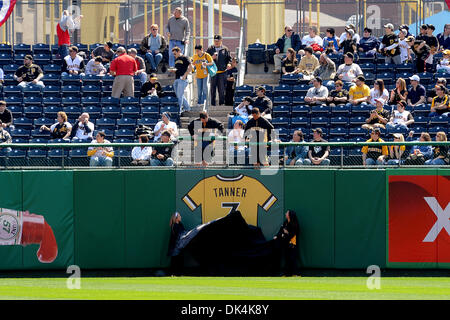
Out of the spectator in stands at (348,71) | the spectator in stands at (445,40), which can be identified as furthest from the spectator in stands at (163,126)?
the spectator in stands at (445,40)

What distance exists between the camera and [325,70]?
22.0 m

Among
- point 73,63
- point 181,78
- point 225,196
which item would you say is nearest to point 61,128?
point 181,78

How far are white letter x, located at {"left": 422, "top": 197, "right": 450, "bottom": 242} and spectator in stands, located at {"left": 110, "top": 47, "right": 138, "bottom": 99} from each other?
8774mm

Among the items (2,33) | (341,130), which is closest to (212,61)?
(341,130)

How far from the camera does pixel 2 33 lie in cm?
3228

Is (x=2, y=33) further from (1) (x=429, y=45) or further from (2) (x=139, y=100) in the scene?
(1) (x=429, y=45)

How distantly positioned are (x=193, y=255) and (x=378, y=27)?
16.6m

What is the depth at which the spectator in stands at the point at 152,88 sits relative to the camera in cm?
2189

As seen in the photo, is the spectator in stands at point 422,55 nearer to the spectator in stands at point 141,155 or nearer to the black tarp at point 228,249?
the black tarp at point 228,249

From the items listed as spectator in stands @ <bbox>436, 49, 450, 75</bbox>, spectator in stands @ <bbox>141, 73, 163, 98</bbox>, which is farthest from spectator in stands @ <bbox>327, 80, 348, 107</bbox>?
spectator in stands @ <bbox>141, 73, 163, 98</bbox>

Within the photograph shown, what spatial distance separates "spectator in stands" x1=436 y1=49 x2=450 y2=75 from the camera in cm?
2150

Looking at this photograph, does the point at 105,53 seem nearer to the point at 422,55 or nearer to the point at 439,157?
the point at 422,55

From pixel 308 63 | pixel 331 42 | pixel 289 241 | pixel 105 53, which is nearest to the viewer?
pixel 289 241

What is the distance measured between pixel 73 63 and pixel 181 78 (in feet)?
10.7
